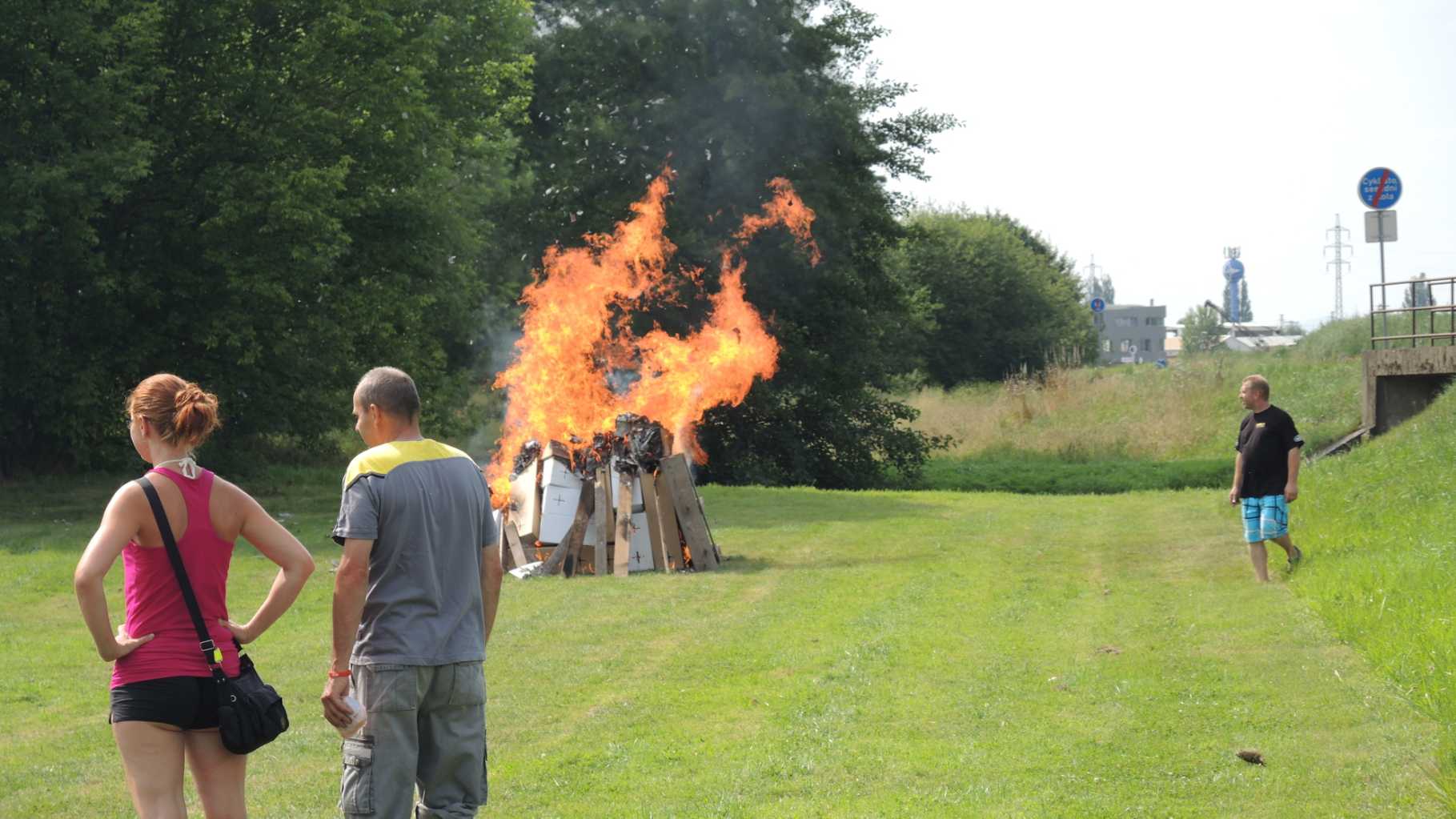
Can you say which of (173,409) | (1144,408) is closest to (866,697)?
(173,409)

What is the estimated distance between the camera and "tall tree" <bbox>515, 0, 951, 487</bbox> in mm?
35188

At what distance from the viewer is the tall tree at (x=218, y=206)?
25203 mm

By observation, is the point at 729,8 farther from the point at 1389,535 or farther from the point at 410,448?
the point at 410,448

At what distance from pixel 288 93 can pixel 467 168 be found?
8723 millimetres

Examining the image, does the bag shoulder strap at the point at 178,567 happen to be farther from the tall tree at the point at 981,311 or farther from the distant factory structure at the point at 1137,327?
the distant factory structure at the point at 1137,327

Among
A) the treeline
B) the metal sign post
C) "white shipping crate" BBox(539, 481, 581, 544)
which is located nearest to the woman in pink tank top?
"white shipping crate" BBox(539, 481, 581, 544)

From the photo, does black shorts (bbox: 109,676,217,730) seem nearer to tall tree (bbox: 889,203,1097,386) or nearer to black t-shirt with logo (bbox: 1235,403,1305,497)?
black t-shirt with logo (bbox: 1235,403,1305,497)

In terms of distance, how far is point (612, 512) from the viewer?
18.5 m

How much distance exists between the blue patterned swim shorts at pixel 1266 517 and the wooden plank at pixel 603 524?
7.73 metres

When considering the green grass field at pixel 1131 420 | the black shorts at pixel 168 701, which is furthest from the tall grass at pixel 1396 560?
the green grass field at pixel 1131 420

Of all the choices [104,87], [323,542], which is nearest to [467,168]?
[104,87]

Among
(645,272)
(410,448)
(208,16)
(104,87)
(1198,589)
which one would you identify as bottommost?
(1198,589)

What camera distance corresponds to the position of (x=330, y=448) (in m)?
37.8

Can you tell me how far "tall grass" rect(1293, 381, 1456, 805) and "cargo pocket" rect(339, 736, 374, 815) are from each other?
508 centimetres
